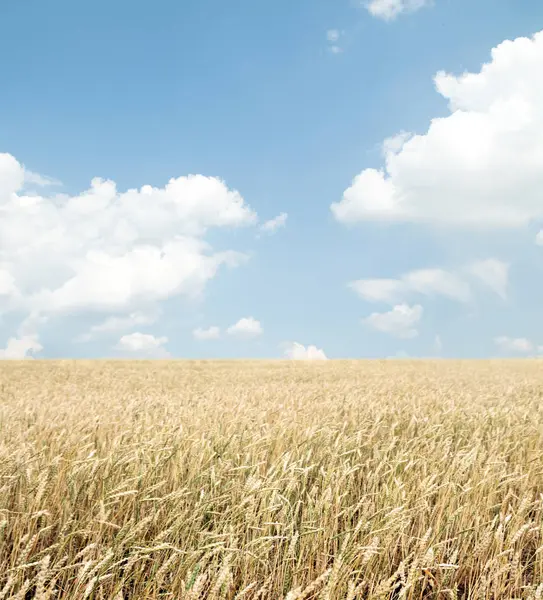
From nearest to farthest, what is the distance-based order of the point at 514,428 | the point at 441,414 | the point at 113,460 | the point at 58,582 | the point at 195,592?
the point at 195,592
the point at 58,582
the point at 113,460
the point at 514,428
the point at 441,414

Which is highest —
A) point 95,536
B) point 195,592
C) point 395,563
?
point 195,592

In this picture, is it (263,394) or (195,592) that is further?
(263,394)

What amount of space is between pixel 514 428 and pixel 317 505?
12.1ft

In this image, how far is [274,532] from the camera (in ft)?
8.97

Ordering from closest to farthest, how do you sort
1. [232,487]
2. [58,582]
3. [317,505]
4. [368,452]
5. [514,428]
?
[58,582]
[317,505]
[232,487]
[368,452]
[514,428]

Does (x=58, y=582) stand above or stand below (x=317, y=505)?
below

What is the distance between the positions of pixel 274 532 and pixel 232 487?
13.8 inches

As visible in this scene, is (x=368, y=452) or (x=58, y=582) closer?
(x=58, y=582)

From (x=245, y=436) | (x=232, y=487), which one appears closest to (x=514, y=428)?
(x=245, y=436)

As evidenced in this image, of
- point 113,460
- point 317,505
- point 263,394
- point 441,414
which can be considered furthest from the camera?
point 263,394

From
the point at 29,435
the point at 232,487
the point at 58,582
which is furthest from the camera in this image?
the point at 29,435

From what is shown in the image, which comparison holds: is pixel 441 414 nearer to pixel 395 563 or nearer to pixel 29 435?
pixel 395 563

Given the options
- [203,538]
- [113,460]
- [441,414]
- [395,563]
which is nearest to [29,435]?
[113,460]

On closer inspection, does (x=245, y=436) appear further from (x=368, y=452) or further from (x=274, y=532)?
(x=274, y=532)
